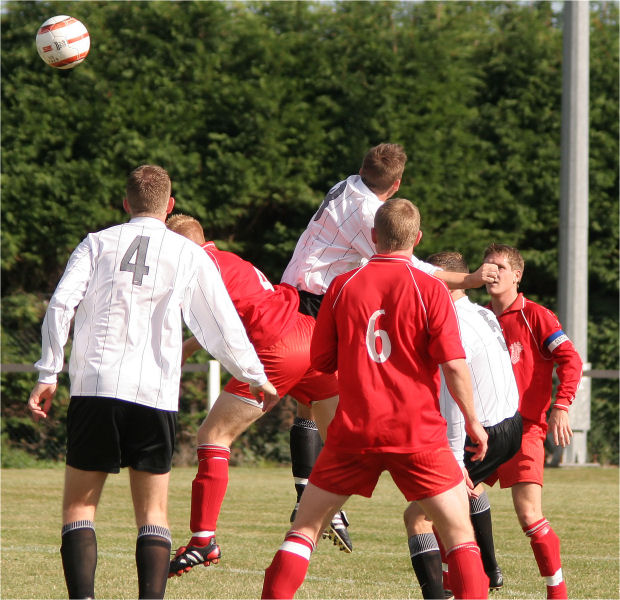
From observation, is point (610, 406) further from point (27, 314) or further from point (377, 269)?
point (377, 269)

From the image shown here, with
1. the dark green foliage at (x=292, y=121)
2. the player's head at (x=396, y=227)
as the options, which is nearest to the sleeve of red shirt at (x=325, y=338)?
the player's head at (x=396, y=227)

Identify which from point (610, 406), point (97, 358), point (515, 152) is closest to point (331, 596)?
point (97, 358)

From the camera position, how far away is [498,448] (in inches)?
229

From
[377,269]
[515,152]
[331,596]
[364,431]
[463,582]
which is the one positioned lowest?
[331,596]

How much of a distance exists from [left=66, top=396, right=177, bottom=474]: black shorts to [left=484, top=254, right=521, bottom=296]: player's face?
8.24ft

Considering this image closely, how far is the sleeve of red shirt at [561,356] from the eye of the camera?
20.4 ft

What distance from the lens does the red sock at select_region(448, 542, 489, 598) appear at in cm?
452

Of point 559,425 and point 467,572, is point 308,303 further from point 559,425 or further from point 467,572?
point 467,572

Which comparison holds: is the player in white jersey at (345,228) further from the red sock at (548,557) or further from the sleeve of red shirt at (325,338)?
the red sock at (548,557)

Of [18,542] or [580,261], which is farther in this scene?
[580,261]

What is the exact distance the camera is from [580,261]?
46.8 ft

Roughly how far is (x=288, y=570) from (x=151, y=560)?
696mm

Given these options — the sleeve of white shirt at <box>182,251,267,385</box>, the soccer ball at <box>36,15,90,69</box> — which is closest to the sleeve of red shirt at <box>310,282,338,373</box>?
the sleeve of white shirt at <box>182,251,267,385</box>

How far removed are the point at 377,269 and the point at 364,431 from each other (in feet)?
2.37
